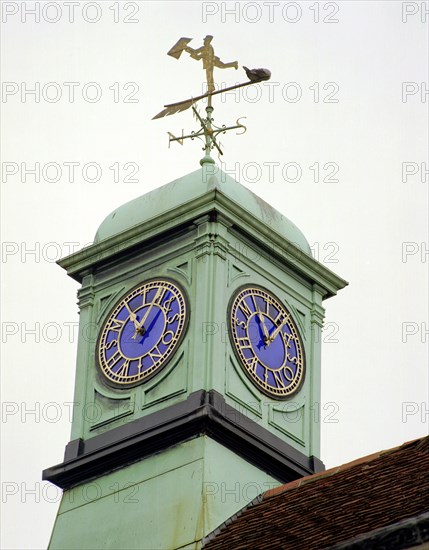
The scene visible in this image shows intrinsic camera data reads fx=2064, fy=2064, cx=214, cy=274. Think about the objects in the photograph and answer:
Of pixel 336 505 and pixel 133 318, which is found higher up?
pixel 133 318

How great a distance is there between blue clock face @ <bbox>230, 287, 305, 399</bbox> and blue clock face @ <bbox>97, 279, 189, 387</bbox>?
0.89 m

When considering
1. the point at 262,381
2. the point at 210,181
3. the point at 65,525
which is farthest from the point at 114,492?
the point at 210,181

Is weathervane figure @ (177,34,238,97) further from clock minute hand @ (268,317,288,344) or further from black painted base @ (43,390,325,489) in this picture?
black painted base @ (43,390,325,489)

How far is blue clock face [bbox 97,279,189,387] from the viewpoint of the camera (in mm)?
30625

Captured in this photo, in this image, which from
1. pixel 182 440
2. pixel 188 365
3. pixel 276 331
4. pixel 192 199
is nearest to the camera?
pixel 182 440

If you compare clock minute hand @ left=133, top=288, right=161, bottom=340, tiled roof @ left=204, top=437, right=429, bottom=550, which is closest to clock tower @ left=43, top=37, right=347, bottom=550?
clock minute hand @ left=133, top=288, right=161, bottom=340

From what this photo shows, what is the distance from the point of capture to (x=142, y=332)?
3106cm

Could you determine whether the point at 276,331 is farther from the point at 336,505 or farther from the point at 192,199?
the point at 336,505

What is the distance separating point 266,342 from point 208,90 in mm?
4258

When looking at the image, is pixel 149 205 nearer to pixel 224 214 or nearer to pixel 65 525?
pixel 224 214

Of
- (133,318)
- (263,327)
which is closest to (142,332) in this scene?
(133,318)

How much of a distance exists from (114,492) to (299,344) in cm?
409

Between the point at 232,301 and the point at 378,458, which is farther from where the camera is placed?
the point at 232,301

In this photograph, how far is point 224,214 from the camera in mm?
30812
